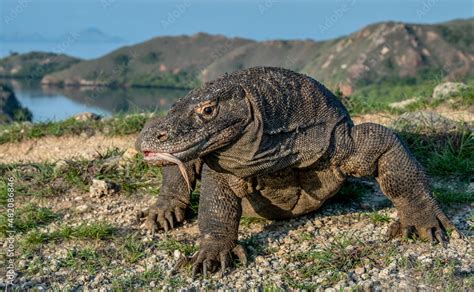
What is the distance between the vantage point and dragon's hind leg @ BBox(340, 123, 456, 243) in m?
4.91

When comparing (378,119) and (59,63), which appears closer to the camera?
(378,119)

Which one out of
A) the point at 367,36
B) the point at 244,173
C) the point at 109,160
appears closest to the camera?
the point at 244,173

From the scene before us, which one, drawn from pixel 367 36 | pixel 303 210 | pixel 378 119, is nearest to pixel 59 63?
pixel 367 36

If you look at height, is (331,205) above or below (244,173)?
below

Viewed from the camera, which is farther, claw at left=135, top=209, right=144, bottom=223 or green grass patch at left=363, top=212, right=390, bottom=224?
claw at left=135, top=209, right=144, bottom=223

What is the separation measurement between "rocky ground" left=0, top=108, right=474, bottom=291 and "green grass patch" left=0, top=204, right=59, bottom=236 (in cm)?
1

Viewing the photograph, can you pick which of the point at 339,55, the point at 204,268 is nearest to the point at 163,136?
the point at 204,268

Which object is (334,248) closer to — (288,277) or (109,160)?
(288,277)

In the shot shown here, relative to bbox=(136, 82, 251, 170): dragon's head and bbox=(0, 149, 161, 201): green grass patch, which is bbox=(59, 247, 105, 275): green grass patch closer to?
bbox=(136, 82, 251, 170): dragon's head

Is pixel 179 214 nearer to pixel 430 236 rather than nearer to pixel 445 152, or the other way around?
pixel 430 236

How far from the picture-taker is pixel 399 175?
4969 millimetres

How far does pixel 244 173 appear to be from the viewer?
15.1 ft

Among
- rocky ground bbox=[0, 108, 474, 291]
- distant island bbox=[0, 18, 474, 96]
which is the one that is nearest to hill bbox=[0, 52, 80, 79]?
distant island bbox=[0, 18, 474, 96]

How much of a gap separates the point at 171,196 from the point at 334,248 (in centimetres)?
209
